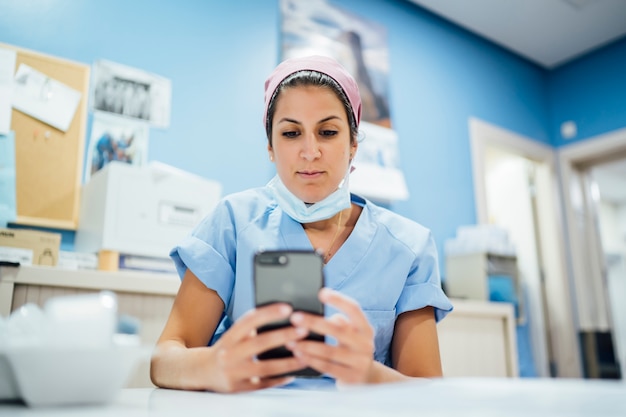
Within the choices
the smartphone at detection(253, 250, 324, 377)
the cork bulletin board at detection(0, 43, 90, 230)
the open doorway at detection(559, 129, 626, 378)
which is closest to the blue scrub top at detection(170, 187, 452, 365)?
the smartphone at detection(253, 250, 324, 377)

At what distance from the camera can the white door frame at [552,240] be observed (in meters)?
3.19

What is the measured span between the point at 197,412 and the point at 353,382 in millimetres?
292

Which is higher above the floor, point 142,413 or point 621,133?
point 621,133

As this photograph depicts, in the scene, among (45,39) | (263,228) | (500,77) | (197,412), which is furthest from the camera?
(500,77)

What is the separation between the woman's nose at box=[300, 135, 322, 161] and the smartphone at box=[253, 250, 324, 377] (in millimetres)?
407

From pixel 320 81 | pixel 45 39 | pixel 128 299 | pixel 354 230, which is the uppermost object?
pixel 45 39

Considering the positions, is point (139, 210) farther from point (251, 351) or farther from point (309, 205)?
point (251, 351)

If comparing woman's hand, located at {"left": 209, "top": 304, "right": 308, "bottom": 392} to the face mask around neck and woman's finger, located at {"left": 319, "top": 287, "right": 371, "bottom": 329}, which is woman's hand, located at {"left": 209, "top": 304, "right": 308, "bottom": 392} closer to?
woman's finger, located at {"left": 319, "top": 287, "right": 371, "bottom": 329}

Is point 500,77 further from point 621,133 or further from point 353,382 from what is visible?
point 353,382

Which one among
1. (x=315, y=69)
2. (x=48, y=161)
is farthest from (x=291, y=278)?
(x=48, y=161)

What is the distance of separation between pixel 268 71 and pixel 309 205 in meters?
1.47

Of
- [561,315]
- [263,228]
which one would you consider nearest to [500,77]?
[561,315]

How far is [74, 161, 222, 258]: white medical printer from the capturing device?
1572mm

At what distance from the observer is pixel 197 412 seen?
0.38 m
